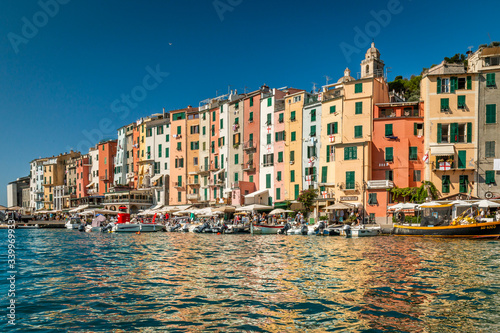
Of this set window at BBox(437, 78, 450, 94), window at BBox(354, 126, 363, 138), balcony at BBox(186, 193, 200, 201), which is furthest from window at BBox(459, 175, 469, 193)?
balcony at BBox(186, 193, 200, 201)

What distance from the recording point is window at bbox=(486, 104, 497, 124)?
43319mm

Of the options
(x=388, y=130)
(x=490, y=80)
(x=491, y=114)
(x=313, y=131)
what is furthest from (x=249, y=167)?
(x=490, y=80)

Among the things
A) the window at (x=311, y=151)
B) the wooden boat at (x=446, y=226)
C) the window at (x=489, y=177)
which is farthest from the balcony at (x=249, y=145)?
the window at (x=489, y=177)

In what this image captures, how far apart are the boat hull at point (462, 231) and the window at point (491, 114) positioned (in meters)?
14.3

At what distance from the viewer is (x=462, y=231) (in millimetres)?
33906

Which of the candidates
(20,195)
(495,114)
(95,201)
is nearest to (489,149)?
(495,114)

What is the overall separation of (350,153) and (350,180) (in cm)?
286

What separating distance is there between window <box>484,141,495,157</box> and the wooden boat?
345 inches

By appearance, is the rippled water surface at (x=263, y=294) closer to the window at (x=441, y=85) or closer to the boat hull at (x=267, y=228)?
the boat hull at (x=267, y=228)

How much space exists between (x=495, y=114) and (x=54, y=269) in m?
40.3

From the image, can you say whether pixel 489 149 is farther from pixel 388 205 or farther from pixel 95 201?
pixel 95 201

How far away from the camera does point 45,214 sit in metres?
100

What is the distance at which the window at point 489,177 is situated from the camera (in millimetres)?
42469

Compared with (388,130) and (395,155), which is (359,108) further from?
(395,155)
